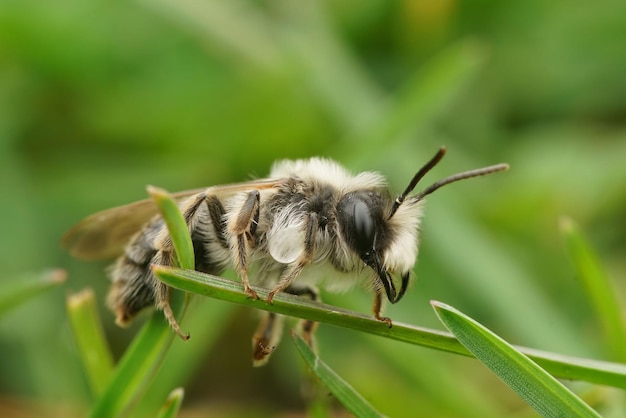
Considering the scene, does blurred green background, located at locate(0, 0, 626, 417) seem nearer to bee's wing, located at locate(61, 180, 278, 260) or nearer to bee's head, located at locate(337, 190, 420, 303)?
bee's wing, located at locate(61, 180, 278, 260)

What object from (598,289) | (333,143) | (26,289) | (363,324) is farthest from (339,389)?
(333,143)

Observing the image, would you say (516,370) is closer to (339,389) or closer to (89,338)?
(339,389)

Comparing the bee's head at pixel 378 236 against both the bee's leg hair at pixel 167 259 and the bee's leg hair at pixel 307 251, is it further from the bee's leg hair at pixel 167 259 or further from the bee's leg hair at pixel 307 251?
the bee's leg hair at pixel 167 259

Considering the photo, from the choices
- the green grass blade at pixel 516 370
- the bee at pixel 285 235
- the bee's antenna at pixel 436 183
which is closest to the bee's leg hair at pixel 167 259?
the bee at pixel 285 235

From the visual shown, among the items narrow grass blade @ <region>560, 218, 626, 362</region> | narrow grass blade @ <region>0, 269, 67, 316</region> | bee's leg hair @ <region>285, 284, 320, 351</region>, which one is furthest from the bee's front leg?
narrow grass blade @ <region>560, 218, 626, 362</region>

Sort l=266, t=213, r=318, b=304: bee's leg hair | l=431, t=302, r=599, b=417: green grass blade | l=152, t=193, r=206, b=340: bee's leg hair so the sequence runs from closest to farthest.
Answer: l=431, t=302, r=599, b=417: green grass blade → l=152, t=193, r=206, b=340: bee's leg hair → l=266, t=213, r=318, b=304: bee's leg hair

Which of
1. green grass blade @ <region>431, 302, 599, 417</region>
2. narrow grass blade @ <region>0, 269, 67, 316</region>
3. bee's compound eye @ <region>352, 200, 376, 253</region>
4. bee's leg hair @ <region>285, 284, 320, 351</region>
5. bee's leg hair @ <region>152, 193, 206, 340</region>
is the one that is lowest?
narrow grass blade @ <region>0, 269, 67, 316</region>

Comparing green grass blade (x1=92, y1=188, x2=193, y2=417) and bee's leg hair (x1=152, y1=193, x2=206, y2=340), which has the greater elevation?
bee's leg hair (x1=152, y1=193, x2=206, y2=340)

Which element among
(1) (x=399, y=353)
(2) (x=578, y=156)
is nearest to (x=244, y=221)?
(1) (x=399, y=353)
